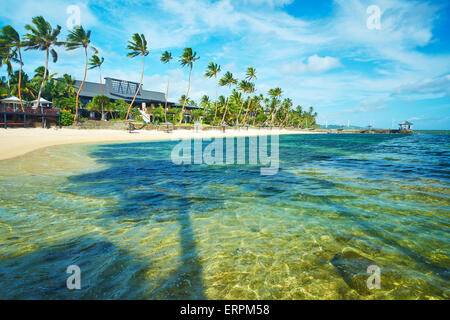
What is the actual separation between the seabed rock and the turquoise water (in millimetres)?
17

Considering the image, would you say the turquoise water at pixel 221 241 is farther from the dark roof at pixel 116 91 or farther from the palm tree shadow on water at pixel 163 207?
the dark roof at pixel 116 91

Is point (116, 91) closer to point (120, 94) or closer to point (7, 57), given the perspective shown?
point (120, 94)

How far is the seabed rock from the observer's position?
2.59m

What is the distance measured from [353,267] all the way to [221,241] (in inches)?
77.5

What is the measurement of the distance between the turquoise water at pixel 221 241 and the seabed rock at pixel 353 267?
2cm

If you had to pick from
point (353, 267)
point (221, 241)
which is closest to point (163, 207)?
point (221, 241)

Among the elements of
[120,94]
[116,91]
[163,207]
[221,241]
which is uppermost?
[116,91]

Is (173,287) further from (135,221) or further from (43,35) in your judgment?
(43,35)

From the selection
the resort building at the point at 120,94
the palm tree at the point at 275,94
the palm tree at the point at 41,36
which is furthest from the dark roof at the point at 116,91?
the palm tree at the point at 275,94

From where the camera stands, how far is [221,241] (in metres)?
3.70

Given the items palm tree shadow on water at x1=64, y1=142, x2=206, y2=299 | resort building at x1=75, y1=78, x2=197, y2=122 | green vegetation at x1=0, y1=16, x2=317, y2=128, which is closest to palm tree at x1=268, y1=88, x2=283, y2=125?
green vegetation at x1=0, y1=16, x2=317, y2=128

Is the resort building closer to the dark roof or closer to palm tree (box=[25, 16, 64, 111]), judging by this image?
the dark roof

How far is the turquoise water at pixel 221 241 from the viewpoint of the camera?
8.39 ft
